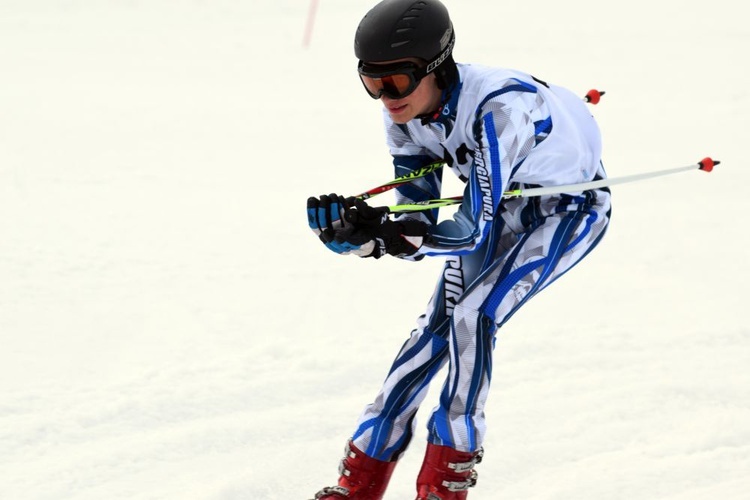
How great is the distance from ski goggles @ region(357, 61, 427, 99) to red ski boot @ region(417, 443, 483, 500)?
3.99 feet

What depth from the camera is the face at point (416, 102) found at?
11.1 ft

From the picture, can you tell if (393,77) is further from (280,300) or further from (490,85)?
(280,300)

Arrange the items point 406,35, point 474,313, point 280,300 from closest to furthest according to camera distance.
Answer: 1. point 406,35
2. point 474,313
3. point 280,300

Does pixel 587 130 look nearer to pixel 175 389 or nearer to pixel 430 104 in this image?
pixel 430 104

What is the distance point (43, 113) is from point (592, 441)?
585 cm

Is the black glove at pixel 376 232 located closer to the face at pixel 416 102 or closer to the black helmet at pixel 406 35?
the face at pixel 416 102

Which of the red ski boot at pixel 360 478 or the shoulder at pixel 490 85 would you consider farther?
the red ski boot at pixel 360 478

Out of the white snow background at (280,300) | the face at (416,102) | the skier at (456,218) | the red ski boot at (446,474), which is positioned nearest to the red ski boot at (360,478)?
the skier at (456,218)

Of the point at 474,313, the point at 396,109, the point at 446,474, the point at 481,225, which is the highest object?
the point at 396,109

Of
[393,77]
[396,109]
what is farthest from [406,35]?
[396,109]

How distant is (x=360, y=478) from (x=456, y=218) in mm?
1070

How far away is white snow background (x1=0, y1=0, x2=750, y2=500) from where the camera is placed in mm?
4562

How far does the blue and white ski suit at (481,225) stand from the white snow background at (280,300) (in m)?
0.77

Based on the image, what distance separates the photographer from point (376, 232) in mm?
3150
